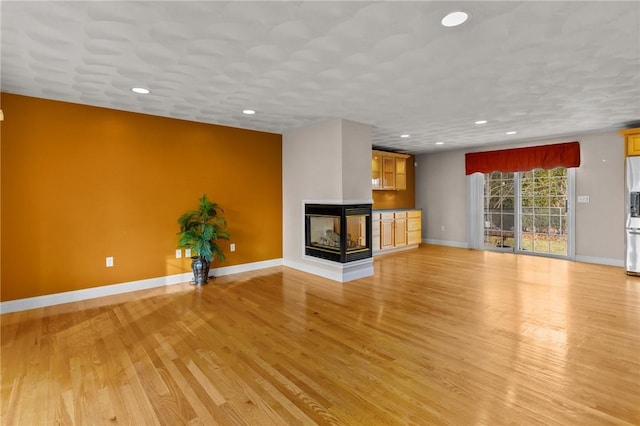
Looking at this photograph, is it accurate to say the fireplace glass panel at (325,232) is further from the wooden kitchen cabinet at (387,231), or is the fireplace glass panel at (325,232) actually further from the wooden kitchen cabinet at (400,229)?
the wooden kitchen cabinet at (400,229)

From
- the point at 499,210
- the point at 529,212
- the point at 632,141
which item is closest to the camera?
the point at 632,141

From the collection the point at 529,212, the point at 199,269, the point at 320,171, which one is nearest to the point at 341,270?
the point at 320,171

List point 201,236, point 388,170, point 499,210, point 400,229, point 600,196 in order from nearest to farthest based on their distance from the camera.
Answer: point 201,236
point 600,196
point 499,210
point 400,229
point 388,170

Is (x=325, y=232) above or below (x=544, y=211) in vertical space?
below

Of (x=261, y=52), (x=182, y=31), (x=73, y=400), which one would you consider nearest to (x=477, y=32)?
(x=261, y=52)

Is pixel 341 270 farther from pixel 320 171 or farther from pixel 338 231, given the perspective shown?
pixel 320 171

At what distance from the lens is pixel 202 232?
14.5ft

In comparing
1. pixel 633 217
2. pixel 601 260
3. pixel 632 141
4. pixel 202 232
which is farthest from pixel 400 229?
pixel 202 232

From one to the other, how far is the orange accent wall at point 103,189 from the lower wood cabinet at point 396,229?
2.75m

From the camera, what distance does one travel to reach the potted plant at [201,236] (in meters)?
4.38

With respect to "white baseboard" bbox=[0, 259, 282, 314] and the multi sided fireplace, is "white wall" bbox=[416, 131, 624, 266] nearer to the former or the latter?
the multi sided fireplace

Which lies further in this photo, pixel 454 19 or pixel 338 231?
pixel 338 231

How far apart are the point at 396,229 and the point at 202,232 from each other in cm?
433

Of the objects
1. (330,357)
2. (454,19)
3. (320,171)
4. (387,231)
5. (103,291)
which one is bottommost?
(330,357)
